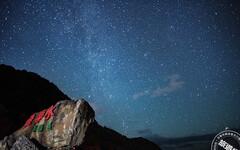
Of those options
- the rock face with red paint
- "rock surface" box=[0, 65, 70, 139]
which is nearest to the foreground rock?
the rock face with red paint

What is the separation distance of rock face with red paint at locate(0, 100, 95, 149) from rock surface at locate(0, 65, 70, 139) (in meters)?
9.76

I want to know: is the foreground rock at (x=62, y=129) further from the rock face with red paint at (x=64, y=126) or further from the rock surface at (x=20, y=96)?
the rock surface at (x=20, y=96)

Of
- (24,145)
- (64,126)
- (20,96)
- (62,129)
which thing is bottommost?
(24,145)

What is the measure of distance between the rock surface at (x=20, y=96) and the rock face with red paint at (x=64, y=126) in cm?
976

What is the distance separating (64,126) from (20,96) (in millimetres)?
19897

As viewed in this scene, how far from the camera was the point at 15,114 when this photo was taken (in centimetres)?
1973

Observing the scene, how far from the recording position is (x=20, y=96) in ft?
75.4

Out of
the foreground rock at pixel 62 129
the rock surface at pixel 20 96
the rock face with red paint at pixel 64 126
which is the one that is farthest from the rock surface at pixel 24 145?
the rock surface at pixel 20 96

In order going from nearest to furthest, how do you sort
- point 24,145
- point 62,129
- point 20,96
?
point 24,145 → point 62,129 → point 20,96

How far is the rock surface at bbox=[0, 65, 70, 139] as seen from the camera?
1755 centimetres

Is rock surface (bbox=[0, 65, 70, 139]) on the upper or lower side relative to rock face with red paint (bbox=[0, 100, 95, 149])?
upper

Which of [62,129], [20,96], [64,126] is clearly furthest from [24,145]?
[20,96]

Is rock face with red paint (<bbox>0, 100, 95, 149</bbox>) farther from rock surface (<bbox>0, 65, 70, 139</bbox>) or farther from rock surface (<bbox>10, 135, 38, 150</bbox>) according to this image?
rock surface (<bbox>0, 65, 70, 139</bbox>)

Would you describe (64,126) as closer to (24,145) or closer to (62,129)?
(62,129)
